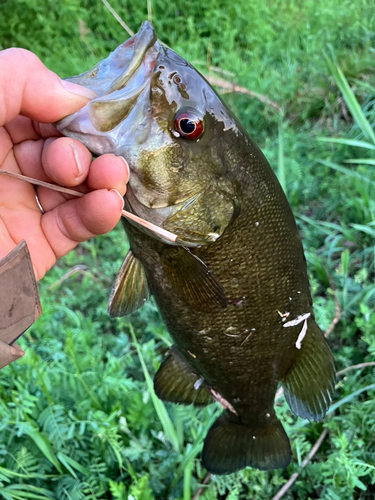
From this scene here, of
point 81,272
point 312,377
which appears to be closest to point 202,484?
point 312,377

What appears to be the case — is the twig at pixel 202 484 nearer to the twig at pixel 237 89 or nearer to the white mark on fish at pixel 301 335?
the white mark on fish at pixel 301 335

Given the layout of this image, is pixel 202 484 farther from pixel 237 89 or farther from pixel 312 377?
pixel 237 89

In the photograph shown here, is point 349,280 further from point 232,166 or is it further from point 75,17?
point 75,17

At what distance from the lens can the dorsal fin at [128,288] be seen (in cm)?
129

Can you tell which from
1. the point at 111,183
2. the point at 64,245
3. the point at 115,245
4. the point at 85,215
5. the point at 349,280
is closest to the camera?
the point at 111,183

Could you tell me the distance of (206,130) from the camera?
1.05 m

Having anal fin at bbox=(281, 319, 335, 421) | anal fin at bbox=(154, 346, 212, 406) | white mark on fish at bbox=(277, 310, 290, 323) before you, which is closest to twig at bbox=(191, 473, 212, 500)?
anal fin at bbox=(154, 346, 212, 406)

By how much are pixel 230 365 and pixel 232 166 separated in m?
0.69

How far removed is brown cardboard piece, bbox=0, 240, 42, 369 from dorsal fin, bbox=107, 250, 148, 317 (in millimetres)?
358

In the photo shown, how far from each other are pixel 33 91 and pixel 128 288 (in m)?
0.67

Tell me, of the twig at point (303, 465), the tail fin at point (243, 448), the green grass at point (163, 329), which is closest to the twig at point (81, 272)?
the green grass at point (163, 329)

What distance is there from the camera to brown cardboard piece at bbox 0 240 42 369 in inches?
35.3

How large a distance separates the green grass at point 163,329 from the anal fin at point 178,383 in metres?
0.19

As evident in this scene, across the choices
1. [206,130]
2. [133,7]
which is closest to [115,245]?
[206,130]
